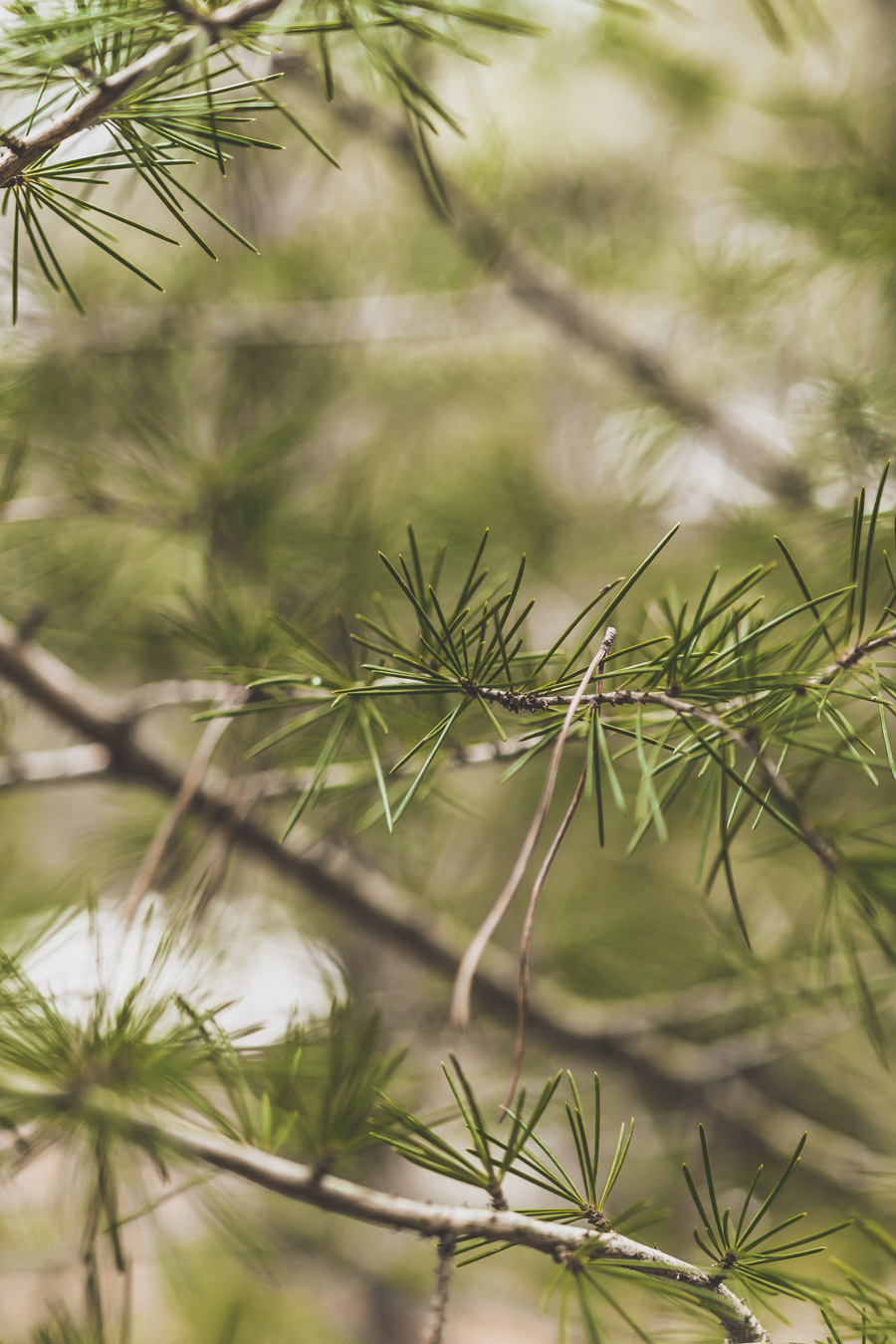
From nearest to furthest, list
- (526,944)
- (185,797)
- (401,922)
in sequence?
(526,944), (185,797), (401,922)

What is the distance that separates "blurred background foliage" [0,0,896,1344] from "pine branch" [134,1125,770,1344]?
0.08 metres

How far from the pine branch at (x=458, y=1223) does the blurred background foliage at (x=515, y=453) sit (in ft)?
0.26

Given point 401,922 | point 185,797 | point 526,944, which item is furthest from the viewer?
point 401,922

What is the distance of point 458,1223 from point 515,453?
65cm

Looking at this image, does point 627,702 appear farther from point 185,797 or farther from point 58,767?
point 58,767

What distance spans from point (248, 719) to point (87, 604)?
13 centimetres

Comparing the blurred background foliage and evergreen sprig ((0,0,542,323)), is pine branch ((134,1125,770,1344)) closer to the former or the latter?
the blurred background foliage

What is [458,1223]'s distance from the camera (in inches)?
6.4

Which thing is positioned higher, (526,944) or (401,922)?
(401,922)

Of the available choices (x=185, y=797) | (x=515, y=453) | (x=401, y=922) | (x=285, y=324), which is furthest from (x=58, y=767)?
(x=515, y=453)

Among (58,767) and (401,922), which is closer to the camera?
(58,767)

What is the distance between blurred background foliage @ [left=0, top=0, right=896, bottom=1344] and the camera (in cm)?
39

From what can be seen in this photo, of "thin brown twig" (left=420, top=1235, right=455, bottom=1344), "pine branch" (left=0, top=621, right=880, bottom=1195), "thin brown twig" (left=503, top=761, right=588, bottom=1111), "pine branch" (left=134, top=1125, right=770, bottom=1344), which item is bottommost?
"thin brown twig" (left=420, top=1235, right=455, bottom=1344)

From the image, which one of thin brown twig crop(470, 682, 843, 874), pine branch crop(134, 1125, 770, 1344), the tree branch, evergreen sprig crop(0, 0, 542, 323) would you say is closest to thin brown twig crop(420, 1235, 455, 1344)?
pine branch crop(134, 1125, 770, 1344)
